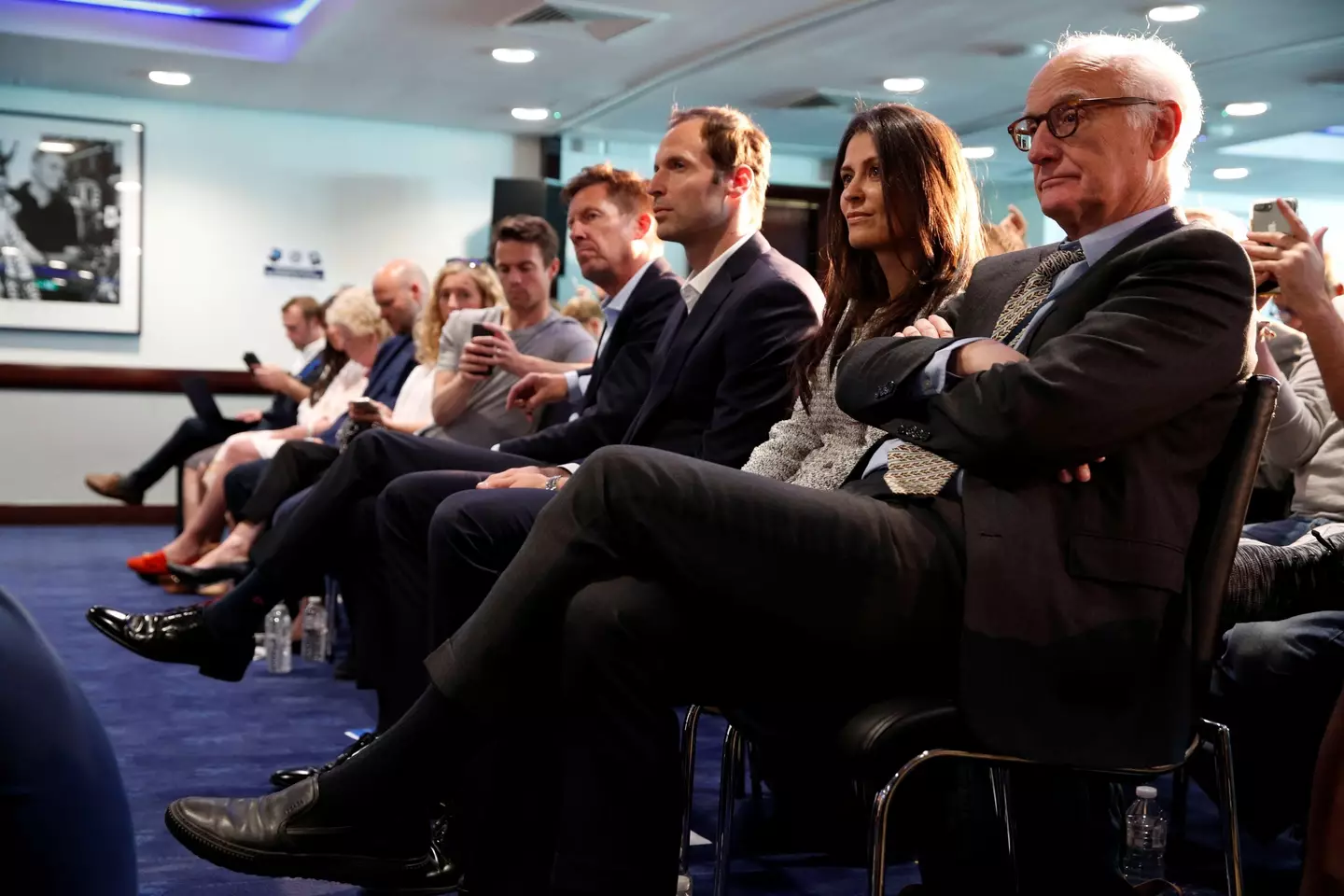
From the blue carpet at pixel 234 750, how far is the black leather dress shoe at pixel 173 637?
249mm

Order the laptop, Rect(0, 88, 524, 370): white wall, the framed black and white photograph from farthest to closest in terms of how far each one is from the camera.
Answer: Rect(0, 88, 524, 370): white wall → the framed black and white photograph → the laptop

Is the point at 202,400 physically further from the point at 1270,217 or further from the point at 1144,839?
the point at 1270,217

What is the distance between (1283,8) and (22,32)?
594 centimetres

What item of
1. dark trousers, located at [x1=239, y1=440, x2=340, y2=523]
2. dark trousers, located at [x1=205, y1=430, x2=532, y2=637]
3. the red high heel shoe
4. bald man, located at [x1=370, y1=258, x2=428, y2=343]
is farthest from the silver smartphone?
the red high heel shoe

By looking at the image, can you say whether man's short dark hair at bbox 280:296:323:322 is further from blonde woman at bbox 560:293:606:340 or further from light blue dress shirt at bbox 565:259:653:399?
light blue dress shirt at bbox 565:259:653:399

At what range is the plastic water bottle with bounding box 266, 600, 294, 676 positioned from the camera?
13.4 ft

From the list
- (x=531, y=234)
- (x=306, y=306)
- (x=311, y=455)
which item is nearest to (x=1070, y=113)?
(x=531, y=234)

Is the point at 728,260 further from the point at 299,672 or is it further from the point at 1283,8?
the point at 1283,8

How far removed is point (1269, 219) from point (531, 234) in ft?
7.82

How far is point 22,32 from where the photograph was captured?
22.7 ft

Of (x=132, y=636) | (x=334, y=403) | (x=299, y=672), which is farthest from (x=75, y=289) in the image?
(x=132, y=636)

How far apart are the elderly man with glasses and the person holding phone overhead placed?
2.10m

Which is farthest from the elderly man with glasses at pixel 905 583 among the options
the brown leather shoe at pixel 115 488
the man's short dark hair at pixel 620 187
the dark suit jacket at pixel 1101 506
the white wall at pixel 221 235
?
the white wall at pixel 221 235

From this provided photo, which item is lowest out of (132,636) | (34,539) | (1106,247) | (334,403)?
(34,539)
